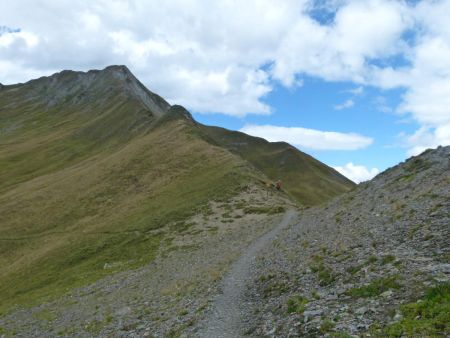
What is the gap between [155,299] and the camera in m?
29.1

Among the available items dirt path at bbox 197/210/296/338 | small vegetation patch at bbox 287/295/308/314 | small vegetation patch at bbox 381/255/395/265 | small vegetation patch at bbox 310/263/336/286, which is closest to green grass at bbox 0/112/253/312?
dirt path at bbox 197/210/296/338

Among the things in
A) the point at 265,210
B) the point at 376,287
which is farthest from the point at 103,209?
the point at 376,287

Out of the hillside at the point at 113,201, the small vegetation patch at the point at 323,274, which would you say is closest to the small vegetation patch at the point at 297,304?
the small vegetation patch at the point at 323,274

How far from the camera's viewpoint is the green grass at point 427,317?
37.2 ft

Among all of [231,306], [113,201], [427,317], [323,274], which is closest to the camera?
[427,317]

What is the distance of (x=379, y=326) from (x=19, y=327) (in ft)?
105

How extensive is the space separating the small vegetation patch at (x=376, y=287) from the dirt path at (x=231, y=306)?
18.2ft

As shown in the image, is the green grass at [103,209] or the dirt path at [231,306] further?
the green grass at [103,209]

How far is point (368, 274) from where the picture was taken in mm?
18250

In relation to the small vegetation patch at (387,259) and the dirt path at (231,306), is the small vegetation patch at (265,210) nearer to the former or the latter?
the dirt path at (231,306)

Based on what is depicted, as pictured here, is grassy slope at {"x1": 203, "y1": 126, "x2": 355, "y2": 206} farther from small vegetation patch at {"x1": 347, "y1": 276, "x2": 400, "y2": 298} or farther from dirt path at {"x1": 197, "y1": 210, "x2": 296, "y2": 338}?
small vegetation patch at {"x1": 347, "y1": 276, "x2": 400, "y2": 298}

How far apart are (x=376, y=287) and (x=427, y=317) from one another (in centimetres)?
411

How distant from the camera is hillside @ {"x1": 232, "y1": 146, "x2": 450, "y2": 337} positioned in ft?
44.0

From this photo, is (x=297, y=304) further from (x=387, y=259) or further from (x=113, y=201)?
(x=113, y=201)
